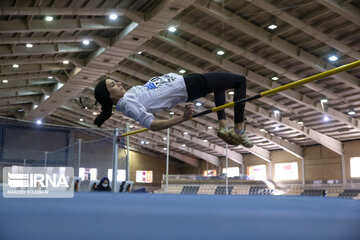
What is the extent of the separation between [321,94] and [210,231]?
50.8ft

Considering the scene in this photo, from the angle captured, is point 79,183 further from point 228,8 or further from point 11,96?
point 11,96

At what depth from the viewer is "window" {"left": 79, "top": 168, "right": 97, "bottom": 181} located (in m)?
8.19

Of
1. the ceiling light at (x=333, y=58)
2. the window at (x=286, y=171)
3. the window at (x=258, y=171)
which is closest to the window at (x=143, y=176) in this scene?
the window at (x=258, y=171)

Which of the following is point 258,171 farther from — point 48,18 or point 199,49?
point 48,18

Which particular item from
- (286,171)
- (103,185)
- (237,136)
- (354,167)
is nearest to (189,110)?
(237,136)

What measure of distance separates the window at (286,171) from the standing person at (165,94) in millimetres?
21792

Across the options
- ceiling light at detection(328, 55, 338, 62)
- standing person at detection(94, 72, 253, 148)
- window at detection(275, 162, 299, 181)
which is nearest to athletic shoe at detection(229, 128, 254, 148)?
standing person at detection(94, 72, 253, 148)

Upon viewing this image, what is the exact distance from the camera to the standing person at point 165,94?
115 inches

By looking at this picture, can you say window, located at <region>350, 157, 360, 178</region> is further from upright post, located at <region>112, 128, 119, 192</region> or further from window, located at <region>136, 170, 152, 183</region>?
window, located at <region>136, 170, 152, 183</region>

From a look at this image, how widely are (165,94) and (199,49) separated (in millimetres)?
10487

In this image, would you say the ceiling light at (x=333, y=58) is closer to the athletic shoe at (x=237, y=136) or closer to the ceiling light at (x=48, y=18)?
the ceiling light at (x=48, y=18)

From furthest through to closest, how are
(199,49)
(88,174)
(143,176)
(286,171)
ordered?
(143,176), (286,171), (199,49), (88,174)

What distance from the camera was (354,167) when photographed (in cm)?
2019

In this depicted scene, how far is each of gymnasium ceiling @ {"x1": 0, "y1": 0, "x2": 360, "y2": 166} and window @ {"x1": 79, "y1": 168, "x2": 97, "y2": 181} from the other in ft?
4.87
